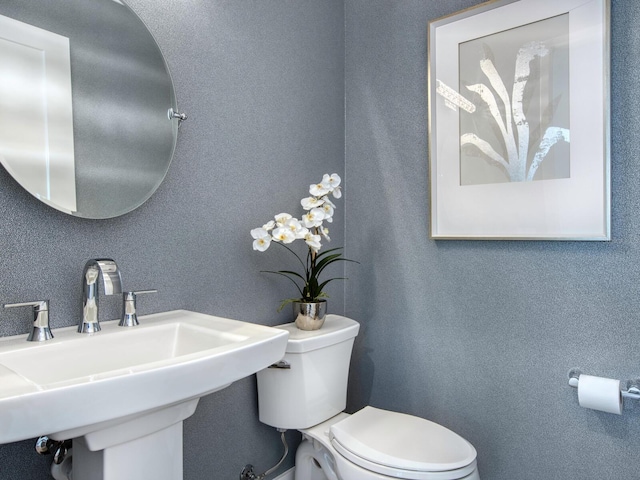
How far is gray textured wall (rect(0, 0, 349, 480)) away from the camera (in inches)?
42.1

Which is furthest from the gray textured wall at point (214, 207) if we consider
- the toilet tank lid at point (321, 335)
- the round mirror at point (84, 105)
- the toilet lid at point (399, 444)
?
the toilet lid at point (399, 444)

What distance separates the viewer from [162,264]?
1.31 meters

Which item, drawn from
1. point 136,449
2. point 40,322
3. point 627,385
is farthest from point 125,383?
point 627,385

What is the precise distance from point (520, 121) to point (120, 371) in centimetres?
143

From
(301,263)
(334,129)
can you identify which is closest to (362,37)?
(334,129)

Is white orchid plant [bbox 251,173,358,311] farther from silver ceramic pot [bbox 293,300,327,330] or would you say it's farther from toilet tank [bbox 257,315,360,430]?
toilet tank [bbox 257,315,360,430]

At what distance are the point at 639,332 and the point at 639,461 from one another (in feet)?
1.29

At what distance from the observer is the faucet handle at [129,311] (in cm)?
115

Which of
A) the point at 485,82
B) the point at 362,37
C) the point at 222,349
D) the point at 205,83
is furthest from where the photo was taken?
the point at 362,37

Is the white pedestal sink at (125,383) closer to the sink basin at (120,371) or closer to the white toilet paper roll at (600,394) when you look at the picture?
the sink basin at (120,371)

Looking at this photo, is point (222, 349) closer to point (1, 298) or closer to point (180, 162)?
point (1, 298)

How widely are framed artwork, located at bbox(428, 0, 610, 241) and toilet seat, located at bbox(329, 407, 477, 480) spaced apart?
702 mm

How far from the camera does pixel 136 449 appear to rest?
3.04 ft

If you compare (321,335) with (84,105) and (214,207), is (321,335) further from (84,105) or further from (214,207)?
(84,105)
